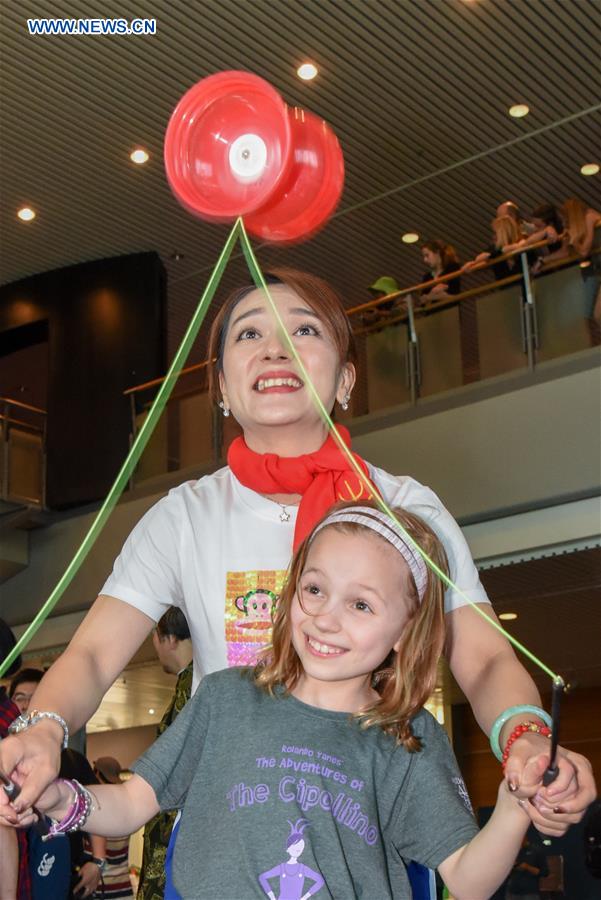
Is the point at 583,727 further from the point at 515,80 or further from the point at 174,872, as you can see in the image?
the point at 174,872

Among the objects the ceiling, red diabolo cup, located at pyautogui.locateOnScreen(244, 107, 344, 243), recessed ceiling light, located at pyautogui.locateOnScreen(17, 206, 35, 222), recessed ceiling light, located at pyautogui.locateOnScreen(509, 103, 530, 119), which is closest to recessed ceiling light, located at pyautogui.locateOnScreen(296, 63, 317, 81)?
the ceiling

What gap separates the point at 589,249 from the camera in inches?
283

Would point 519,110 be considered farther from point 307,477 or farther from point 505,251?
point 307,477

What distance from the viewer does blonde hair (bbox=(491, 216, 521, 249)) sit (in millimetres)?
7816

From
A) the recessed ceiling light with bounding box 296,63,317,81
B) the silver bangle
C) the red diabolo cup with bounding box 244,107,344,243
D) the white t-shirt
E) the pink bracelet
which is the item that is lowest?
the pink bracelet

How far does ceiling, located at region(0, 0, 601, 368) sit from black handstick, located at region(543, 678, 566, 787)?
6819mm

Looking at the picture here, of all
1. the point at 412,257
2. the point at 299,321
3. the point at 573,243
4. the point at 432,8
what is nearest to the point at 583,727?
the point at 412,257

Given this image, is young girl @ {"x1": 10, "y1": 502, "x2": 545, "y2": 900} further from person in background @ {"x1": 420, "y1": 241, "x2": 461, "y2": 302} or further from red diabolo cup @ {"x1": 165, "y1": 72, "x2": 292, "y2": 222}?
person in background @ {"x1": 420, "y1": 241, "x2": 461, "y2": 302}

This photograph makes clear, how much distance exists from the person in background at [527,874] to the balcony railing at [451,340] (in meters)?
3.27

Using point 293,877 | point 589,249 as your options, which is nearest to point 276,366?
point 293,877

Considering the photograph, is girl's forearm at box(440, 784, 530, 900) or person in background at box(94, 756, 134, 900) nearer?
girl's forearm at box(440, 784, 530, 900)

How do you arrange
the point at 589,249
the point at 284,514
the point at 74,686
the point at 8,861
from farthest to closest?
the point at 589,249 → the point at 8,861 → the point at 284,514 → the point at 74,686

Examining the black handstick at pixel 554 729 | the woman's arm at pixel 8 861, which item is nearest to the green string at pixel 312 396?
the black handstick at pixel 554 729

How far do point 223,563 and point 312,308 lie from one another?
1.48ft
